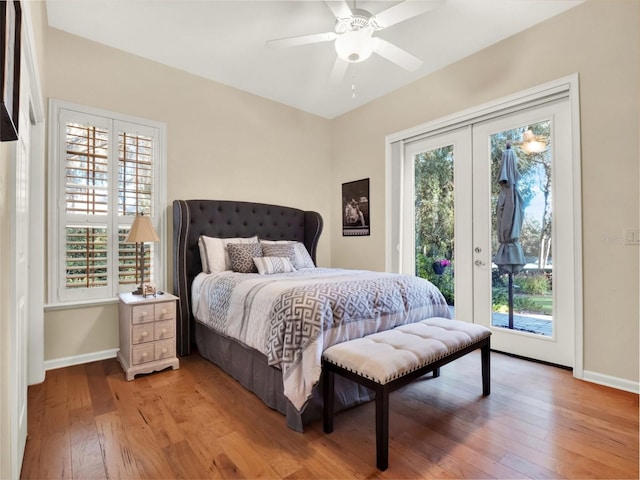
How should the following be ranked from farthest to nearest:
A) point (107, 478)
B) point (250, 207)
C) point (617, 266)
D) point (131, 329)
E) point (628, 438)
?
point (250, 207) → point (131, 329) → point (617, 266) → point (628, 438) → point (107, 478)

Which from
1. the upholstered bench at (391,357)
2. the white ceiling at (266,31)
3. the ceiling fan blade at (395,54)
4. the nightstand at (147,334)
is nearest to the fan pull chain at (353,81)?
the white ceiling at (266,31)

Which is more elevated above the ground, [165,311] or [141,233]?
[141,233]

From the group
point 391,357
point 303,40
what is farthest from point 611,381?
point 303,40

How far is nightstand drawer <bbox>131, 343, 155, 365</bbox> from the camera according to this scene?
2.61 metres

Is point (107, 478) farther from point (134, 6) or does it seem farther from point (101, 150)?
point (134, 6)

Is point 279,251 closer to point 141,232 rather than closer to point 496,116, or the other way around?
point 141,232

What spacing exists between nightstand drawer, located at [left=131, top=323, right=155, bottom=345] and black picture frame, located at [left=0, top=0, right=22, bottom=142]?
75.1 inches

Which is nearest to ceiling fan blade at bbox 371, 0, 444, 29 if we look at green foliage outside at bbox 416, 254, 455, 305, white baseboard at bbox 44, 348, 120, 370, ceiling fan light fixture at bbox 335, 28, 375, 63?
ceiling fan light fixture at bbox 335, 28, 375, 63

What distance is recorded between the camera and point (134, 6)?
2.60 metres

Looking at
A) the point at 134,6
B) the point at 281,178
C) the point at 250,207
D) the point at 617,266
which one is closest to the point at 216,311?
the point at 250,207

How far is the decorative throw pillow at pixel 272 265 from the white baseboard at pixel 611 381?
2523mm

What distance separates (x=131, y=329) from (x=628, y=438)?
3212mm

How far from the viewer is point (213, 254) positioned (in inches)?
129

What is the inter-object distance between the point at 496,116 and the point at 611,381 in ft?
7.72
